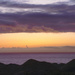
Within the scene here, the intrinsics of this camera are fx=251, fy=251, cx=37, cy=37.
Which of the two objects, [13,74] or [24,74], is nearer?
[24,74]

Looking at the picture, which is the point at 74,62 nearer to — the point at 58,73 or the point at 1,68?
the point at 58,73

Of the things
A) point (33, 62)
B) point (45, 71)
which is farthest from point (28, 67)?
point (45, 71)

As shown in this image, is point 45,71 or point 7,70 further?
point 7,70

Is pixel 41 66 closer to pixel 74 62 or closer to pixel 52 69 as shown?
pixel 52 69

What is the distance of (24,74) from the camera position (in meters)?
43.2

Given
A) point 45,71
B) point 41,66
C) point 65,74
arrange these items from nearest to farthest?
1. point 65,74
2. point 45,71
3. point 41,66

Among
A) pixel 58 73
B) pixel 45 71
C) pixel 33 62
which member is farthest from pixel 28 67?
pixel 58 73

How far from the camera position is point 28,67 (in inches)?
1938

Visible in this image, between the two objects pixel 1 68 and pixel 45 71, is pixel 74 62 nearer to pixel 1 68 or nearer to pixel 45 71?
pixel 45 71

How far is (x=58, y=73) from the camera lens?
1686 inches

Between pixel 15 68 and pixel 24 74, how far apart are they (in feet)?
29.4

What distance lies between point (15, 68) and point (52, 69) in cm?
823

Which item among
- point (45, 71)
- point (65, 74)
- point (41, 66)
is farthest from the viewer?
point (41, 66)

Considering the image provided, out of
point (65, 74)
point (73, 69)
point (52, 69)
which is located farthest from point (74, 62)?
point (65, 74)
